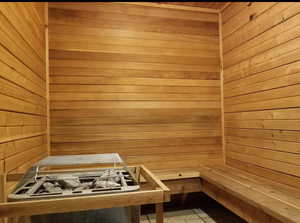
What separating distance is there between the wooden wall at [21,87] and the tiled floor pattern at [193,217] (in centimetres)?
134

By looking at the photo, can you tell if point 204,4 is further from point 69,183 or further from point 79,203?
point 79,203

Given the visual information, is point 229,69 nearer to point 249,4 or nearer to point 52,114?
point 249,4

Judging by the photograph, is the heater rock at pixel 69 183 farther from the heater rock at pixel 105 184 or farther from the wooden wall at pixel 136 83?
the wooden wall at pixel 136 83

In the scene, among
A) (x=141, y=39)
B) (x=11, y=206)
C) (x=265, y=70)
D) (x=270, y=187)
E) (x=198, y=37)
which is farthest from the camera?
(x=198, y=37)

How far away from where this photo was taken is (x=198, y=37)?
9.04ft

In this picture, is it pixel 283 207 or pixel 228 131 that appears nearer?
pixel 283 207

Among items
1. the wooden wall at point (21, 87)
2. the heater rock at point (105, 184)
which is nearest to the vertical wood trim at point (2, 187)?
the wooden wall at point (21, 87)

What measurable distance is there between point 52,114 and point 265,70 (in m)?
2.23

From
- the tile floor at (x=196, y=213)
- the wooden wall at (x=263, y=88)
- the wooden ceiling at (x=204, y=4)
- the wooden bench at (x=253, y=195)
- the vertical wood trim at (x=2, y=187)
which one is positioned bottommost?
the tile floor at (x=196, y=213)

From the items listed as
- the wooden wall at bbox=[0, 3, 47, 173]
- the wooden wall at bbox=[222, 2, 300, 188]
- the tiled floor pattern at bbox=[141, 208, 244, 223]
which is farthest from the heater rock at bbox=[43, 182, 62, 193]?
the wooden wall at bbox=[222, 2, 300, 188]

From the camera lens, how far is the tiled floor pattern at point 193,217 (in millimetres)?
2229

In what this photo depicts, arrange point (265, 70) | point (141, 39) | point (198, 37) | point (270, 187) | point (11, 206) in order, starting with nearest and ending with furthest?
point (11, 206) → point (270, 187) → point (265, 70) → point (141, 39) → point (198, 37)

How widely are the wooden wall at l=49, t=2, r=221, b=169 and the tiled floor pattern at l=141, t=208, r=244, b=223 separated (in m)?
0.52

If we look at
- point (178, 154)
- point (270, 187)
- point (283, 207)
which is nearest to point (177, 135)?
point (178, 154)
